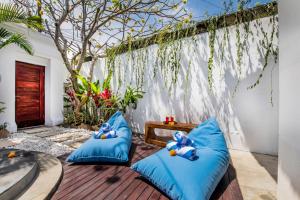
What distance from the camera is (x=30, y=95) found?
16.8 feet

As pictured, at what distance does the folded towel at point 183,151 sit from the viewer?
1.84 meters

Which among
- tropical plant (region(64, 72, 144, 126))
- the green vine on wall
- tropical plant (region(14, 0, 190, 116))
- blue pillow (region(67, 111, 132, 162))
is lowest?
blue pillow (region(67, 111, 132, 162))

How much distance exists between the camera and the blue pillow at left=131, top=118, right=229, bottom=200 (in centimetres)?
152

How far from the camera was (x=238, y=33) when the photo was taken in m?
3.19

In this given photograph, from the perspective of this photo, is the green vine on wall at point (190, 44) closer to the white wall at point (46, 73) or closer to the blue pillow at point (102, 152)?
the white wall at point (46, 73)

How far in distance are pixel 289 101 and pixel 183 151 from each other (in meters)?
1.10

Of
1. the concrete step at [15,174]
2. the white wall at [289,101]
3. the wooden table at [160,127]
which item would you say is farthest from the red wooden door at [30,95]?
the white wall at [289,101]

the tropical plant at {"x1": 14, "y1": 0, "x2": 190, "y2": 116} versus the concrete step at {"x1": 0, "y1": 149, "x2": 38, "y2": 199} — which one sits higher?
the tropical plant at {"x1": 14, "y1": 0, "x2": 190, "y2": 116}

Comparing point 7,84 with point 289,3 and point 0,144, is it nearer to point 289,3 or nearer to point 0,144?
point 0,144

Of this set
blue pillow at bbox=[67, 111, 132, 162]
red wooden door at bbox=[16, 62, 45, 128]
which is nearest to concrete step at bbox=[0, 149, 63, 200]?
blue pillow at bbox=[67, 111, 132, 162]

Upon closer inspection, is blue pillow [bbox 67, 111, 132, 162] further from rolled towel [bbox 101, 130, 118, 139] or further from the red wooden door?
the red wooden door

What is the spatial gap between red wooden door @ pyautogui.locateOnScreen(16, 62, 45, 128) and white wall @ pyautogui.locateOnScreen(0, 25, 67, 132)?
0.15 m

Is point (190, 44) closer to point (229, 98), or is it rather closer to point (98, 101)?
point (229, 98)

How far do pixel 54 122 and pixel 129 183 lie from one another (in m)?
4.63
